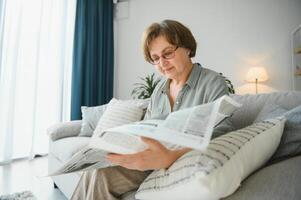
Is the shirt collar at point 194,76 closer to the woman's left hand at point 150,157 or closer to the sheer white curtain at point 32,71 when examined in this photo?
the woman's left hand at point 150,157

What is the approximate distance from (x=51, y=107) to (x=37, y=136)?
0.40 meters

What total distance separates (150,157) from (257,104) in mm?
749

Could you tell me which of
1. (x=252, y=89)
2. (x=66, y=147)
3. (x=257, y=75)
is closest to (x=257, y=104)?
(x=66, y=147)

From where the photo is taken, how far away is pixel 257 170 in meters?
0.70

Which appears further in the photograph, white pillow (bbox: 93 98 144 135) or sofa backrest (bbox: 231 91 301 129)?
white pillow (bbox: 93 98 144 135)

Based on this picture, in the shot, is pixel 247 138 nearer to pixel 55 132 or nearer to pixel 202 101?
pixel 202 101

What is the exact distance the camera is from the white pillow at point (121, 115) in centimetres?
182

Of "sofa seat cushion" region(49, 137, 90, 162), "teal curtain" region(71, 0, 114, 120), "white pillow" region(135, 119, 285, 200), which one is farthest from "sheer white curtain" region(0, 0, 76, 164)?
"white pillow" region(135, 119, 285, 200)

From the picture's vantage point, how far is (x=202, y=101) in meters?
1.05

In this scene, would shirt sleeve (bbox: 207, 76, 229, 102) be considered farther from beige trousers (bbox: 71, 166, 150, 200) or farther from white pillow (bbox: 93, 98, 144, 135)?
white pillow (bbox: 93, 98, 144, 135)

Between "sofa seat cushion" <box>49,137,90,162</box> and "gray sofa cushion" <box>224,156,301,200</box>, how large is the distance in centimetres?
124

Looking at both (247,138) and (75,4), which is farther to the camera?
(75,4)

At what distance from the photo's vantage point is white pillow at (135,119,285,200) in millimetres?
529

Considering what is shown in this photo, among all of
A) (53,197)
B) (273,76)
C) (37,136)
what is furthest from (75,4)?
(273,76)
